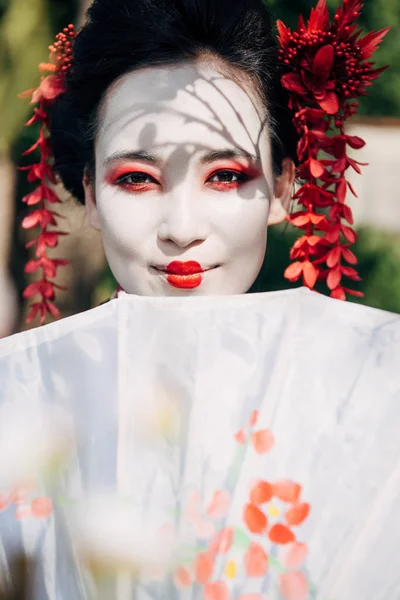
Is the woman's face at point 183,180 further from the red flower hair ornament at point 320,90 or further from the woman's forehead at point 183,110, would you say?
the red flower hair ornament at point 320,90

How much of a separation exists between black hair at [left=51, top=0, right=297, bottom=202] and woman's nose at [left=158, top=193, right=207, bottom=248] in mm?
284

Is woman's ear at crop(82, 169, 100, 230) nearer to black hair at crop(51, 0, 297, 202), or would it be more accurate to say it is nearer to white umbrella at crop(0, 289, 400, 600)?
black hair at crop(51, 0, 297, 202)

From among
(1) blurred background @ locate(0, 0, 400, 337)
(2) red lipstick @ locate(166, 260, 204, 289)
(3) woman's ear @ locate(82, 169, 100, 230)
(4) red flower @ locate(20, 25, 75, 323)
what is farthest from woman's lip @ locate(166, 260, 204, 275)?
(1) blurred background @ locate(0, 0, 400, 337)

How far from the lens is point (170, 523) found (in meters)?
1.01

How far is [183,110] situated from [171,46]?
15 cm

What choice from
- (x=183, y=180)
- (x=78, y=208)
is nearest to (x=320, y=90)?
(x=183, y=180)

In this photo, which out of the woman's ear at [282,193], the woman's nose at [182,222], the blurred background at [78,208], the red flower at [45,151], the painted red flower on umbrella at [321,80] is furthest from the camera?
the blurred background at [78,208]

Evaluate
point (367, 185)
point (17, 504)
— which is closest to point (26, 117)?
point (367, 185)

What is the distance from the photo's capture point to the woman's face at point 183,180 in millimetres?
1471

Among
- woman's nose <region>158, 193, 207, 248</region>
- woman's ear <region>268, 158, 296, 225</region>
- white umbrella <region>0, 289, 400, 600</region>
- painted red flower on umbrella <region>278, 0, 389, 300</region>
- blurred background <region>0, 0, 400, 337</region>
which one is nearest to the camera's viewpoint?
white umbrella <region>0, 289, 400, 600</region>

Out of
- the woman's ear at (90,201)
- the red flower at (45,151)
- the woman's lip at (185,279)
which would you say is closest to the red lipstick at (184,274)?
the woman's lip at (185,279)

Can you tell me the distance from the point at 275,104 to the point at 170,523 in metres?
0.99

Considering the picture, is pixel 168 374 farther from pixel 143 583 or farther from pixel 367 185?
pixel 367 185

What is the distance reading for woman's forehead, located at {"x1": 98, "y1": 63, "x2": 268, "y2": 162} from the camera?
148cm
